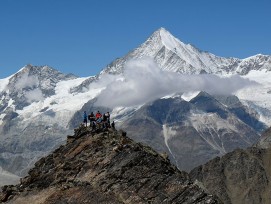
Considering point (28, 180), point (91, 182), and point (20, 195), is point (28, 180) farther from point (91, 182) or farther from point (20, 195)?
point (91, 182)

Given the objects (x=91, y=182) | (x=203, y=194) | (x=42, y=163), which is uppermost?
(x=42, y=163)

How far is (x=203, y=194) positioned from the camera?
179 ft

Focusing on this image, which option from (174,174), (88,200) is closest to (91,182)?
(88,200)

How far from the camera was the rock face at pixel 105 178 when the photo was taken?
56.0 meters

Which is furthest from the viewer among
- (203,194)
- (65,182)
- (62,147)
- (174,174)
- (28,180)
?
(62,147)

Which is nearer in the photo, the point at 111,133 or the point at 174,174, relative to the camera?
the point at 174,174

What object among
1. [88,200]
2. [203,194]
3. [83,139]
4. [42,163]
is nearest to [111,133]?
[83,139]

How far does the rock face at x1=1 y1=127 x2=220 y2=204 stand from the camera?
184 ft

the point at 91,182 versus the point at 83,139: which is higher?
the point at 83,139

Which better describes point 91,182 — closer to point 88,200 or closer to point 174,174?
point 88,200

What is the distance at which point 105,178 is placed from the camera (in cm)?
5981

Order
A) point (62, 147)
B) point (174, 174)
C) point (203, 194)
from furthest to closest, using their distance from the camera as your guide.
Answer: point (62, 147) < point (174, 174) < point (203, 194)

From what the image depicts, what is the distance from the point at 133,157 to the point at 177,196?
7.54m

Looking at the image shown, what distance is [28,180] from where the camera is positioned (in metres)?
66.3
